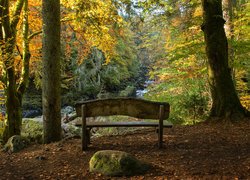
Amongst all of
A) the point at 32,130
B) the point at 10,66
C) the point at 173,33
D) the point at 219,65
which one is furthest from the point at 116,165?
the point at 173,33

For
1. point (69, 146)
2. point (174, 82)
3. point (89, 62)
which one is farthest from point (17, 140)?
point (89, 62)

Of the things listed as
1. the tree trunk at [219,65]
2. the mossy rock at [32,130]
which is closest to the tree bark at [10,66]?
the mossy rock at [32,130]

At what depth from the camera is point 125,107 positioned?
5.06 m

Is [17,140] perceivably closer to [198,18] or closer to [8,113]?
[8,113]

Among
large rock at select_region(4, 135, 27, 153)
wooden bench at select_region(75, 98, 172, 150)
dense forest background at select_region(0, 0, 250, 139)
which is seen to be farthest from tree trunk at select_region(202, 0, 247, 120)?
large rock at select_region(4, 135, 27, 153)

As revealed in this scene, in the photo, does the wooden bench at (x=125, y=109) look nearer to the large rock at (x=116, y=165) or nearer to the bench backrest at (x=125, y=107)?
the bench backrest at (x=125, y=107)

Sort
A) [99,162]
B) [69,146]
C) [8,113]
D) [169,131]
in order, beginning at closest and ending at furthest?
[99,162]
[69,146]
[169,131]
[8,113]

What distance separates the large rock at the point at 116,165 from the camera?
3.84 metres

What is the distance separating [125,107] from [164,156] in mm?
1031

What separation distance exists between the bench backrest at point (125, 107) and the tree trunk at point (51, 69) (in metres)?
1.26

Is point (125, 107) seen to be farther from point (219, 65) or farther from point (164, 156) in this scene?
point (219, 65)

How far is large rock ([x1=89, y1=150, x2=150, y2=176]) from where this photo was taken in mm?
3839

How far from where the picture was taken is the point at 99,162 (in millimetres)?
4008

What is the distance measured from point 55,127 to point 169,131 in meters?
2.57
